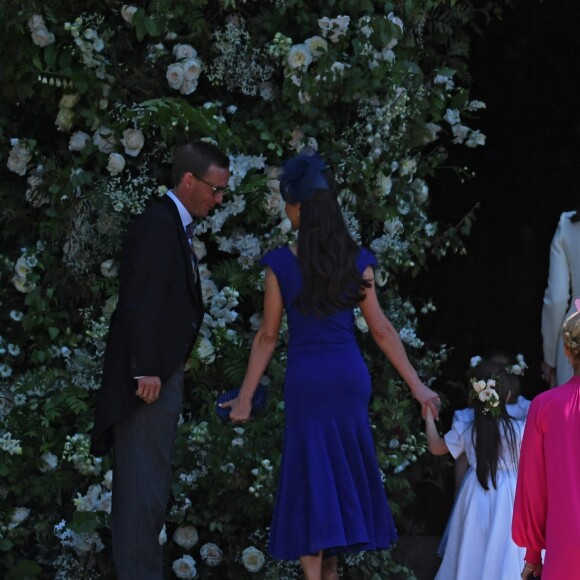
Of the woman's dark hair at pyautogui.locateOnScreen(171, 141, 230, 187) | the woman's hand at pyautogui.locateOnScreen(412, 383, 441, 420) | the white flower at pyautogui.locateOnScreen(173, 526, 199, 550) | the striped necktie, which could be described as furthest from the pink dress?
the white flower at pyautogui.locateOnScreen(173, 526, 199, 550)

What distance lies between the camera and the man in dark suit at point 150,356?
15.7 feet

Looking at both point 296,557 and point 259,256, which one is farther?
point 259,256

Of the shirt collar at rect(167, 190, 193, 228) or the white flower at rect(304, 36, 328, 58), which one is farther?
the white flower at rect(304, 36, 328, 58)

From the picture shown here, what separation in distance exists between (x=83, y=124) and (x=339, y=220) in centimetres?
173

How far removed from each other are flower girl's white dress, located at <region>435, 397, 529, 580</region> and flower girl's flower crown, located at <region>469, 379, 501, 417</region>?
262mm

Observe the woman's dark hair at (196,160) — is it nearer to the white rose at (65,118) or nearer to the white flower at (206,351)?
the white flower at (206,351)

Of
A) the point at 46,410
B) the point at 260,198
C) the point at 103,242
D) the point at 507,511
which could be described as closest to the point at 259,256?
the point at 260,198

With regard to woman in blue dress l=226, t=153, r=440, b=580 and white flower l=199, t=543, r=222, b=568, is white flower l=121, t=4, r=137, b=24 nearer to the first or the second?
woman in blue dress l=226, t=153, r=440, b=580

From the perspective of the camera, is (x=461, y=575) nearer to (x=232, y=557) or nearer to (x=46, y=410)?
(x=232, y=557)

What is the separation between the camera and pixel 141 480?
4898 millimetres

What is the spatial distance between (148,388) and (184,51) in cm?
183

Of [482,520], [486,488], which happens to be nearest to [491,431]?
[486,488]

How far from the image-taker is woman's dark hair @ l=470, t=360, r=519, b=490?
564cm

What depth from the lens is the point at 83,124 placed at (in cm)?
618
